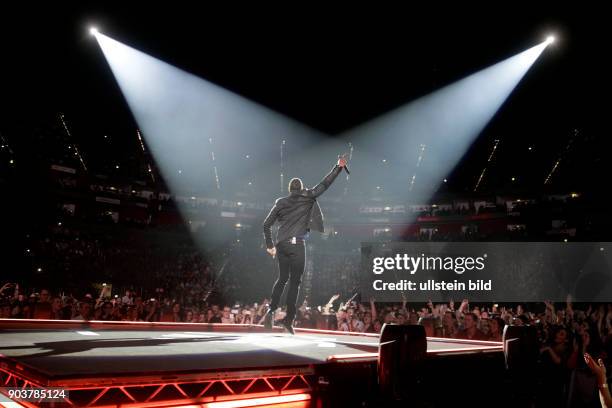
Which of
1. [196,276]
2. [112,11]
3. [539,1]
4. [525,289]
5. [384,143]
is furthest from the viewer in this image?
[384,143]

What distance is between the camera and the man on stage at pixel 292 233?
486cm

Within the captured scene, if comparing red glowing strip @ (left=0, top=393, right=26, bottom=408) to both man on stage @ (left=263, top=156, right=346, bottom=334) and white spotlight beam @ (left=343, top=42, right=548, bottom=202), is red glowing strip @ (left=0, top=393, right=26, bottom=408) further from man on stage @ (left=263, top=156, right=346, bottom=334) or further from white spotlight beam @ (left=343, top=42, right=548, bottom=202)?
white spotlight beam @ (left=343, top=42, right=548, bottom=202)

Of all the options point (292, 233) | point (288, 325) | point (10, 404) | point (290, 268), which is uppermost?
point (292, 233)

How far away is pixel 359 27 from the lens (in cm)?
1159

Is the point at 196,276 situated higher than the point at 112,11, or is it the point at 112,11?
the point at 112,11

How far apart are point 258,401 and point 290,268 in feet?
8.10

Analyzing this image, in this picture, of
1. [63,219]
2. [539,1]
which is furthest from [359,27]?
[63,219]

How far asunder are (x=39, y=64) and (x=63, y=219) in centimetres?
1223

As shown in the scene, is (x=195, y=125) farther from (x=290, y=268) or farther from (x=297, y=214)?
(x=290, y=268)

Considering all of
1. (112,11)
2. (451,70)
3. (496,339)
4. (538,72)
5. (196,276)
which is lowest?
(496,339)

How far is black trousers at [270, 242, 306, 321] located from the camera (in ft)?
15.9

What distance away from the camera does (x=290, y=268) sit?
4.89m

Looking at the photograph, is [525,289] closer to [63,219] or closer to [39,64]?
[39,64]

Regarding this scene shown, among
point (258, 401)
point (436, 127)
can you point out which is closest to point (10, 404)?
point (258, 401)
